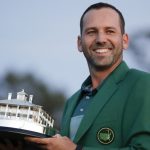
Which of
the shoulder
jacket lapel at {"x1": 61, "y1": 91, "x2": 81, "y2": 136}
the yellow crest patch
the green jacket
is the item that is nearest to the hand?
the green jacket

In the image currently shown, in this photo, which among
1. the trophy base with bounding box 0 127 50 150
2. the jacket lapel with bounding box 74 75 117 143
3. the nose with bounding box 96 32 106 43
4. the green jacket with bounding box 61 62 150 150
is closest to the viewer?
the trophy base with bounding box 0 127 50 150

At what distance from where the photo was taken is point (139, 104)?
2.53 m

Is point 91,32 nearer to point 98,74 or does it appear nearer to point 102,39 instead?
point 102,39

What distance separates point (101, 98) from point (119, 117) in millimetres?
170

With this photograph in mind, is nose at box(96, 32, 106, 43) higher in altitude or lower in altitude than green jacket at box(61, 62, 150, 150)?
higher

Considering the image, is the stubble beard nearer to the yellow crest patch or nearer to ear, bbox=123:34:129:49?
ear, bbox=123:34:129:49

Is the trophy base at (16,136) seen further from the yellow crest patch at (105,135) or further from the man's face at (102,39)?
the man's face at (102,39)

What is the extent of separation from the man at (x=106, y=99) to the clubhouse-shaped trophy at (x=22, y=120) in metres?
0.06

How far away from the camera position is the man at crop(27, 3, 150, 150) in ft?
8.09

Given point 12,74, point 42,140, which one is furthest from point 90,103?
point 12,74

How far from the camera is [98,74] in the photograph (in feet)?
9.42

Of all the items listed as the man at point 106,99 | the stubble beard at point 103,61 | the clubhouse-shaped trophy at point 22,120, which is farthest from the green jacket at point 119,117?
the clubhouse-shaped trophy at point 22,120

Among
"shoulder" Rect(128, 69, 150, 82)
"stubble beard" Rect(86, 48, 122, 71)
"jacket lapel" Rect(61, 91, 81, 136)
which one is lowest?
"jacket lapel" Rect(61, 91, 81, 136)

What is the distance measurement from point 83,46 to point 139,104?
1.83 ft
